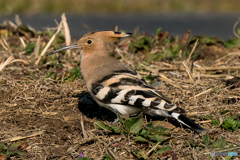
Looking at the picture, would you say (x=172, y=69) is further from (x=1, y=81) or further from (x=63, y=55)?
(x=1, y=81)

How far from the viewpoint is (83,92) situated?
Answer: 352 cm

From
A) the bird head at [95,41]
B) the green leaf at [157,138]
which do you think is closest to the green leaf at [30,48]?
the bird head at [95,41]

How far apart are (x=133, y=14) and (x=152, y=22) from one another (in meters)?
1.72

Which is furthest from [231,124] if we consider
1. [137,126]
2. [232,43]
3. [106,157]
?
[232,43]

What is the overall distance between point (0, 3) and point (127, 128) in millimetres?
8628

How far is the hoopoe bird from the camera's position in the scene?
275cm

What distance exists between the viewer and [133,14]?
10.0 m

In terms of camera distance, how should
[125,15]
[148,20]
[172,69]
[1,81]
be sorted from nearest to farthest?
[1,81]
[172,69]
[148,20]
[125,15]

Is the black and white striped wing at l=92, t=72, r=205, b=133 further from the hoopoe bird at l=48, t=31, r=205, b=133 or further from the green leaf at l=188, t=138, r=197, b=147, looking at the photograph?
the green leaf at l=188, t=138, r=197, b=147

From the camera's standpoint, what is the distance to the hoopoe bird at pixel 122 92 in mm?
2754

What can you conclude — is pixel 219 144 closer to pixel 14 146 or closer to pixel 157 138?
pixel 157 138

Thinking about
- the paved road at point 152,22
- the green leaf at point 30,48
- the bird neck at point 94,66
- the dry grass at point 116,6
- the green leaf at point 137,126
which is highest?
the bird neck at point 94,66

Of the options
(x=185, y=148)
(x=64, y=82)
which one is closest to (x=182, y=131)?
(x=185, y=148)

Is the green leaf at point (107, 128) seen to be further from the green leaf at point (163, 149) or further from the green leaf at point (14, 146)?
the green leaf at point (14, 146)
